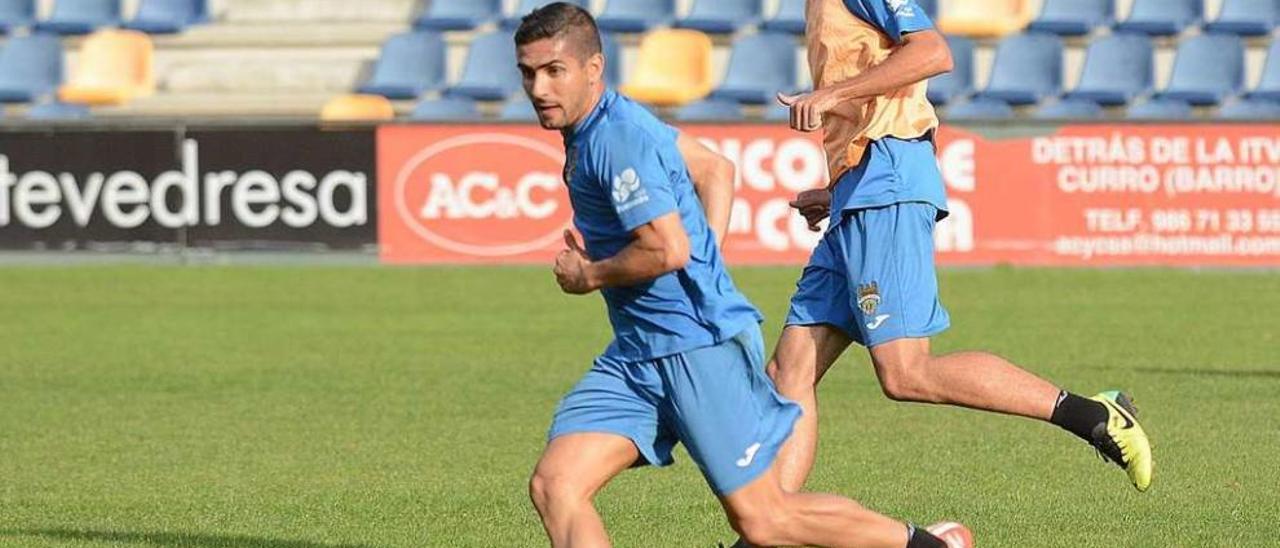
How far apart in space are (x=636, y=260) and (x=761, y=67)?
19612mm

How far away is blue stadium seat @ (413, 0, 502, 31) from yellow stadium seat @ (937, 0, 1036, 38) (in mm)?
5061

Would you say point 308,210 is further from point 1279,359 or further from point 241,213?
point 1279,359

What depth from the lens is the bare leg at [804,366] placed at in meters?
7.27

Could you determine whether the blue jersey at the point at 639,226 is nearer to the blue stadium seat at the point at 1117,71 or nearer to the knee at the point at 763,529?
the knee at the point at 763,529

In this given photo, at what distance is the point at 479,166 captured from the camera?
2161 cm

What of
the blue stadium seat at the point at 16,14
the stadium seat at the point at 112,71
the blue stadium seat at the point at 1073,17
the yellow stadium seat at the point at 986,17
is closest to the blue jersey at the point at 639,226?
the yellow stadium seat at the point at 986,17

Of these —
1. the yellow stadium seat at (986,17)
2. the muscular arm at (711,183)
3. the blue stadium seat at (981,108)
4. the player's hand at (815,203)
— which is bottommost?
the blue stadium seat at (981,108)

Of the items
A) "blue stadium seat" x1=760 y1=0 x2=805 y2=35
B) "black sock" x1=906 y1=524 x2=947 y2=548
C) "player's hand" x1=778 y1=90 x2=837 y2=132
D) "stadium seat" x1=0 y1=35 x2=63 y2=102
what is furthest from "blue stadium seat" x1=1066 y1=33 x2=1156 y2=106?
"black sock" x1=906 y1=524 x2=947 y2=548

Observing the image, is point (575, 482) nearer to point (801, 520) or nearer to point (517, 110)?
point (801, 520)

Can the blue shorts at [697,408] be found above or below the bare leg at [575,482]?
above

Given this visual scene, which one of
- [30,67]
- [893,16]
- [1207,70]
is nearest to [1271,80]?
[1207,70]

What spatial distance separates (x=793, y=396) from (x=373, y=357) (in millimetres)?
7621

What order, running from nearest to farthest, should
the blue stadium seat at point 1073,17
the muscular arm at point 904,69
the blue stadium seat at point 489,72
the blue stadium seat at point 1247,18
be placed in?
the muscular arm at point 904,69 → the blue stadium seat at point 1247,18 → the blue stadium seat at point 1073,17 → the blue stadium seat at point 489,72

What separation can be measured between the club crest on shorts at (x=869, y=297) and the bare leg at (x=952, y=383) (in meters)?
0.12
